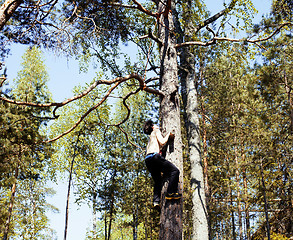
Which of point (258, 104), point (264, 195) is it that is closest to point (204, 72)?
point (258, 104)

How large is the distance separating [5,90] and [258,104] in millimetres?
11220

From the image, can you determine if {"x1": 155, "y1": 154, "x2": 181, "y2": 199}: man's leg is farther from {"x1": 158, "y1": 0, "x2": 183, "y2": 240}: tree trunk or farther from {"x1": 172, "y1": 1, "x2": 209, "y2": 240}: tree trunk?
{"x1": 172, "y1": 1, "x2": 209, "y2": 240}: tree trunk

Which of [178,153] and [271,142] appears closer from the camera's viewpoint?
[178,153]

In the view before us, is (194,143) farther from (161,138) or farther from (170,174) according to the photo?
(170,174)

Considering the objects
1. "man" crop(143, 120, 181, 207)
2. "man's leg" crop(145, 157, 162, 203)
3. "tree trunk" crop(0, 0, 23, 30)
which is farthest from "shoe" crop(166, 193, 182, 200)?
"tree trunk" crop(0, 0, 23, 30)

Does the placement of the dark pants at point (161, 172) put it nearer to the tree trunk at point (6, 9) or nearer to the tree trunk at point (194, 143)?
the tree trunk at point (194, 143)

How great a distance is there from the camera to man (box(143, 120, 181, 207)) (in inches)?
156

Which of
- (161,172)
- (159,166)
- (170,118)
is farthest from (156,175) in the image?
(170,118)

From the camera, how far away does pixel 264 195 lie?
1045 centimetres

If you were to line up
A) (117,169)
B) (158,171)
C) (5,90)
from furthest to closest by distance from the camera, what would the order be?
(117,169) < (5,90) < (158,171)

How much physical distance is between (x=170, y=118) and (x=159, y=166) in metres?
0.85

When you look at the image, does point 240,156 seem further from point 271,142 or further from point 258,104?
point 271,142

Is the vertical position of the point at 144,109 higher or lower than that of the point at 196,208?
higher

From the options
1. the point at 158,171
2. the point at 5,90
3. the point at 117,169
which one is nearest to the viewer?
the point at 158,171
